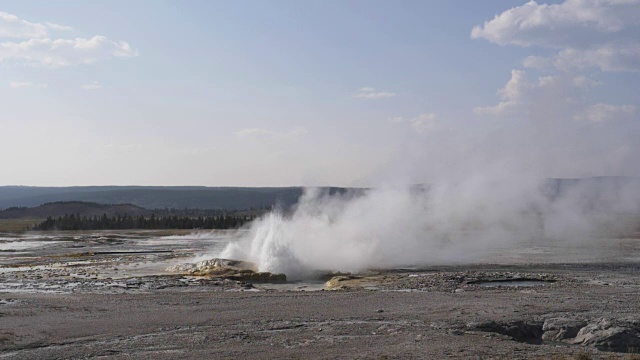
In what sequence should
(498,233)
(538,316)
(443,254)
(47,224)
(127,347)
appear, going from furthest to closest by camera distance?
(47,224)
(498,233)
(443,254)
(538,316)
(127,347)

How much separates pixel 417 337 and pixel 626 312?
8.95 m

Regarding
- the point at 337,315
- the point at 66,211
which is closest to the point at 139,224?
the point at 66,211

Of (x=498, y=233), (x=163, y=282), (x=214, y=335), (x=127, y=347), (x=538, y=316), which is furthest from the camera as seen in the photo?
(x=498, y=233)

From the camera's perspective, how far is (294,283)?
38.0 metres

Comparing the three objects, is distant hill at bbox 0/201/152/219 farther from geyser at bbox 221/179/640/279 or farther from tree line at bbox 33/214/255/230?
geyser at bbox 221/179/640/279

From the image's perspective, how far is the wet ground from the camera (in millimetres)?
18156

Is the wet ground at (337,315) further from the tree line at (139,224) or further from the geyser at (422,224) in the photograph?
the tree line at (139,224)

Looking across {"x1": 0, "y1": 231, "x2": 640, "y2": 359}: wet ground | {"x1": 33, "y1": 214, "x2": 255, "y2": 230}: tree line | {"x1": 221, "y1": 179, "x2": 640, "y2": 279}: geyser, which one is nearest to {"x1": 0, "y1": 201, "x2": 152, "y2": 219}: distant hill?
{"x1": 33, "y1": 214, "x2": 255, "y2": 230}: tree line

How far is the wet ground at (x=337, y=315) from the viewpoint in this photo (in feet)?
59.6

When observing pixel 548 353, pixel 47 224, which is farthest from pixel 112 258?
pixel 47 224

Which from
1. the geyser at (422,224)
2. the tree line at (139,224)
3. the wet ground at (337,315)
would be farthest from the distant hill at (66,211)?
the wet ground at (337,315)

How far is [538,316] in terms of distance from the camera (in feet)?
74.3

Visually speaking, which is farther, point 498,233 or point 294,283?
point 498,233

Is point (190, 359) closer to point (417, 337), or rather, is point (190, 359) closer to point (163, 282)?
point (417, 337)
